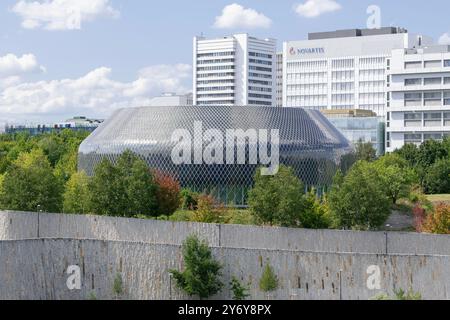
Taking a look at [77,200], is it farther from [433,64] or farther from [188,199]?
[433,64]

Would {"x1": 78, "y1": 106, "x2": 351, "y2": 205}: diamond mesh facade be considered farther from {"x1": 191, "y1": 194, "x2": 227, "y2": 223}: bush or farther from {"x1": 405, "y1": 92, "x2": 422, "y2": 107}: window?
{"x1": 405, "y1": 92, "x2": 422, "y2": 107}: window

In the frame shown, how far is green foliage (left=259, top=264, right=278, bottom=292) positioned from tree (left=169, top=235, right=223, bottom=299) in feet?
5.25

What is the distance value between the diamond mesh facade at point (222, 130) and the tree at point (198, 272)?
3692 cm

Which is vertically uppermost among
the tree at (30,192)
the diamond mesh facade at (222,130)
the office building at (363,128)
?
the office building at (363,128)

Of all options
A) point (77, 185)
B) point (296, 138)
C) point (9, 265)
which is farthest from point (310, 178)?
point (9, 265)

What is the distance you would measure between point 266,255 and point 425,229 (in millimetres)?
21132

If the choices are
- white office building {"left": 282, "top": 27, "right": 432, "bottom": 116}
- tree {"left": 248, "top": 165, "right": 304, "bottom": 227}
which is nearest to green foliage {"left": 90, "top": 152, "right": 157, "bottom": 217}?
tree {"left": 248, "top": 165, "right": 304, "bottom": 227}

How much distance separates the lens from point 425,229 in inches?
2232

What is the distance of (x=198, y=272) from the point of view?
37.2 m

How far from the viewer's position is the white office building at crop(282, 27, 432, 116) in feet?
566

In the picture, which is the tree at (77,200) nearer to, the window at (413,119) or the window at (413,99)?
the window at (413,99)

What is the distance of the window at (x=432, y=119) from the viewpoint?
130750mm

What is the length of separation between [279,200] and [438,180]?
120 ft

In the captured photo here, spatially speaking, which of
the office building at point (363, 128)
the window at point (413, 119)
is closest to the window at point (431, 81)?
the window at point (413, 119)
